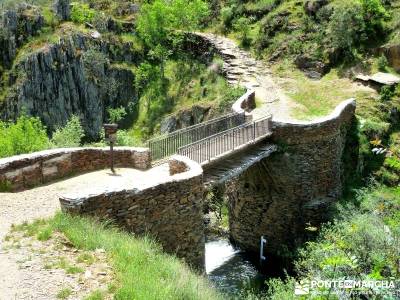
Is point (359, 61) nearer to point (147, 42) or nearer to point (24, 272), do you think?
point (147, 42)

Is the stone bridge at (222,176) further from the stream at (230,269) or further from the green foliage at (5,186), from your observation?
the stream at (230,269)

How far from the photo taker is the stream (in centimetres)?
2005

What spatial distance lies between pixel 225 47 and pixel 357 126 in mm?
17085

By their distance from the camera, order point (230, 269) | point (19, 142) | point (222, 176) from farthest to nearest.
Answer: point (230, 269)
point (19, 142)
point (222, 176)

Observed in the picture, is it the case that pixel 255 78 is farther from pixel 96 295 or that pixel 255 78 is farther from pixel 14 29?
pixel 96 295

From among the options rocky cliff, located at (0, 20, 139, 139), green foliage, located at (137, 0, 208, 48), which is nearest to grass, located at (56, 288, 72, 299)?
rocky cliff, located at (0, 20, 139, 139)

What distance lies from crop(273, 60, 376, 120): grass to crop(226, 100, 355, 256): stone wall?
8.09 ft

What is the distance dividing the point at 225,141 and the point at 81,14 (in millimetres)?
29974

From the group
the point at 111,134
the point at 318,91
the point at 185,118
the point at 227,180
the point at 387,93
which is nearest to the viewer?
the point at 111,134

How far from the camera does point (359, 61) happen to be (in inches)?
1189

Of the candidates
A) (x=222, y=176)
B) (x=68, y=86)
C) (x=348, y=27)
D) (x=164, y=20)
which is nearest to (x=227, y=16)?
(x=164, y=20)

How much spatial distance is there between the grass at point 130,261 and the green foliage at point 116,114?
29.7 m

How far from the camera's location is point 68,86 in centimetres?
3934

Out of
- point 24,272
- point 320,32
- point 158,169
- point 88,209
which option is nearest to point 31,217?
point 88,209
